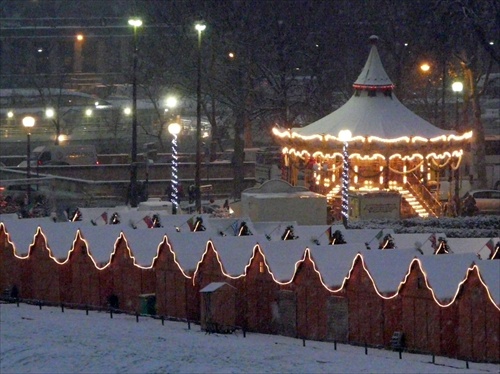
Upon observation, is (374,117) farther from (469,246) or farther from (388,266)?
(388,266)

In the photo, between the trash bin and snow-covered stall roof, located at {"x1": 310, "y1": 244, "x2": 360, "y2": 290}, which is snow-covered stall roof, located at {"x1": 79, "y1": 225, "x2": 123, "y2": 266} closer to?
the trash bin

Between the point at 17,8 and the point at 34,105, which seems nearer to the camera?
the point at 34,105

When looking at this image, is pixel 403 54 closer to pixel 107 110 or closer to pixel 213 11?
pixel 213 11

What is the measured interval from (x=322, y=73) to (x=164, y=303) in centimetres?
3454

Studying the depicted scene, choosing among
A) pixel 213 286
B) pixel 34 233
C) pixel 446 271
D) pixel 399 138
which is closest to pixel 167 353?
pixel 213 286

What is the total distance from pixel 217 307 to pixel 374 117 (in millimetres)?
21511

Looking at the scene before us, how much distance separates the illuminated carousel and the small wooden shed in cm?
1748

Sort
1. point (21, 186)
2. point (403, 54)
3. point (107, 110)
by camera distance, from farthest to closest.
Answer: point (107, 110) → point (403, 54) → point (21, 186)

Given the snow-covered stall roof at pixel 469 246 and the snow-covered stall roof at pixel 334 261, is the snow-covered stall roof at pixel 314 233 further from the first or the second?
the snow-covered stall roof at pixel 469 246

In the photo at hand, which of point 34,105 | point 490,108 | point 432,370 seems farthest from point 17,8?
point 432,370

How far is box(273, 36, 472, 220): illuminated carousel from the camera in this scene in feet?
155

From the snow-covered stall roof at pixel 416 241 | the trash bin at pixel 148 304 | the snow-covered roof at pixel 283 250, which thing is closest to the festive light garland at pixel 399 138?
the snow-covered roof at pixel 283 250

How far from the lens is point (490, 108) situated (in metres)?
89.2

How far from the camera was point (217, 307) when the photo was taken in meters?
28.4
